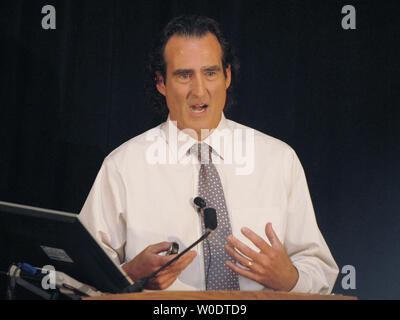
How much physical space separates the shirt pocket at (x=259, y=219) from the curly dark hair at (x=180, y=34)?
682mm

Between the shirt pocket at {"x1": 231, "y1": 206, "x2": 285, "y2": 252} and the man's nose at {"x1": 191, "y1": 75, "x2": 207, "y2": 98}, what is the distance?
1.82 feet

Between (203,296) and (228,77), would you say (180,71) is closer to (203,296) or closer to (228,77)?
(228,77)

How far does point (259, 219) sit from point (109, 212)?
68 cm

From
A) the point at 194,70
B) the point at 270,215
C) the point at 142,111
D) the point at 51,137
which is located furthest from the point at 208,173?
the point at 51,137

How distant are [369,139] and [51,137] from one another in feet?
5.61

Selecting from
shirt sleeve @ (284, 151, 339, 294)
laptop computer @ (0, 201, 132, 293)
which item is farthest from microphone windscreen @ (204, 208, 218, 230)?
shirt sleeve @ (284, 151, 339, 294)

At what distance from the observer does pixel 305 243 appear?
226 centimetres

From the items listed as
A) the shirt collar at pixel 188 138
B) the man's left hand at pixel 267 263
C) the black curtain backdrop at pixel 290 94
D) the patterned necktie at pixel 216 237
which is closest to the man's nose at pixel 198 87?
the shirt collar at pixel 188 138

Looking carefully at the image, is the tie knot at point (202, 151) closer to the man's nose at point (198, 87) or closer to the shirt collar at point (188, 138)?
the shirt collar at point (188, 138)

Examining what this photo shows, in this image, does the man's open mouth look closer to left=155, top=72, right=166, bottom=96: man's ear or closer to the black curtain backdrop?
left=155, top=72, right=166, bottom=96: man's ear

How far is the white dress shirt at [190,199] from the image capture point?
2.23 metres

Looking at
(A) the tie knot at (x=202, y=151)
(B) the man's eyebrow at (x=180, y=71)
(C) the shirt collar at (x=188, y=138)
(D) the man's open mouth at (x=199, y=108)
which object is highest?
(B) the man's eyebrow at (x=180, y=71)
